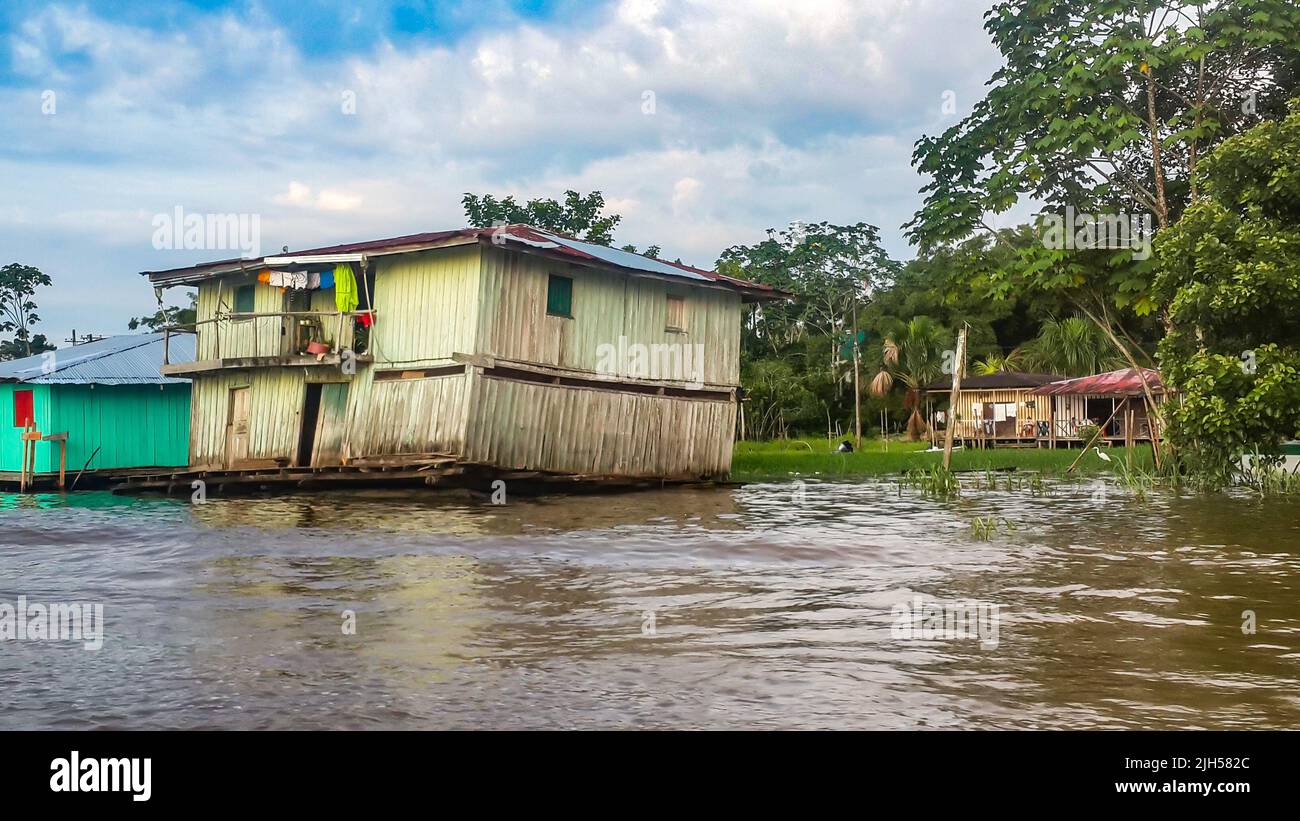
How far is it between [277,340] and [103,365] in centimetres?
623

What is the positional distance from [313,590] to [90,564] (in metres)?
3.86

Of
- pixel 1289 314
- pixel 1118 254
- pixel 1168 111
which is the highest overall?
pixel 1168 111

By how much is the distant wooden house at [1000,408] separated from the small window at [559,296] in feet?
79.0

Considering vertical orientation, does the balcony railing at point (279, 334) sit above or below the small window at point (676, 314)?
below

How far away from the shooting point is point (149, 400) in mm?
28000

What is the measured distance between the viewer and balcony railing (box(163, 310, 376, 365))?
74.6 ft

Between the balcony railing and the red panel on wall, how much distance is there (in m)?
3.86

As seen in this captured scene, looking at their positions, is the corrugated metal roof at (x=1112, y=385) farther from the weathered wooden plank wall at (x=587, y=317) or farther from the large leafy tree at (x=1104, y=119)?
the weathered wooden plank wall at (x=587, y=317)

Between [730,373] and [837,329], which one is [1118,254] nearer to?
[730,373]

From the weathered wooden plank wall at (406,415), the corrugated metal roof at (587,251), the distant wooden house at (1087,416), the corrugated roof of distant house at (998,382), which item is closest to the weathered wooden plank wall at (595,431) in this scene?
the weathered wooden plank wall at (406,415)

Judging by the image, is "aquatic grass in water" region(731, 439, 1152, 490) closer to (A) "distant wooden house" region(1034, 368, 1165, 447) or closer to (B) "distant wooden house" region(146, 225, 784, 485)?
(B) "distant wooden house" region(146, 225, 784, 485)

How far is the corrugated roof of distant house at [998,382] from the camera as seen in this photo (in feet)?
140

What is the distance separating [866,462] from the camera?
31.1 metres
